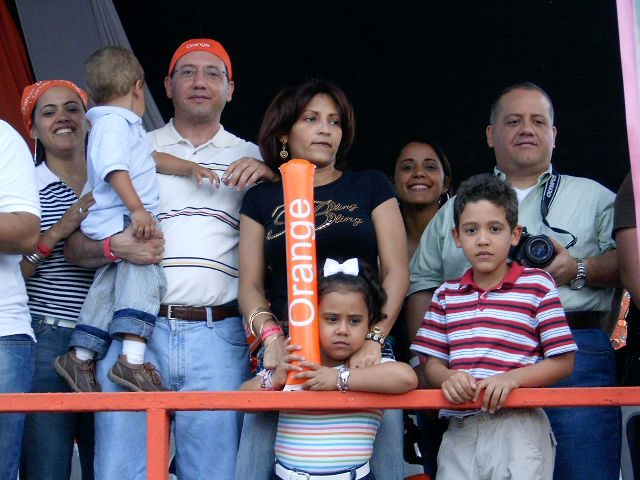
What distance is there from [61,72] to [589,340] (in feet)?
10.9

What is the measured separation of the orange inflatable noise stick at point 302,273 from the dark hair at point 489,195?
574mm

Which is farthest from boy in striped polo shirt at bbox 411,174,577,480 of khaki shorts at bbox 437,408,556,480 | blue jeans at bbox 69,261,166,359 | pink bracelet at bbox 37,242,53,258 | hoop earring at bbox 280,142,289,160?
pink bracelet at bbox 37,242,53,258

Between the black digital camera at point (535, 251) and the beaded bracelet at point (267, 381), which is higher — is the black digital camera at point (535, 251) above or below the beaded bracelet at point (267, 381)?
above

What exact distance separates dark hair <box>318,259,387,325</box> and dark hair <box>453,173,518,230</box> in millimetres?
343

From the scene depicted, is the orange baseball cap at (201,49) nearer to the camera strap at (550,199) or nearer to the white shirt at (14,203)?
the white shirt at (14,203)

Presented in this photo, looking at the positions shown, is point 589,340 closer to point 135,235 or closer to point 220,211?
point 220,211

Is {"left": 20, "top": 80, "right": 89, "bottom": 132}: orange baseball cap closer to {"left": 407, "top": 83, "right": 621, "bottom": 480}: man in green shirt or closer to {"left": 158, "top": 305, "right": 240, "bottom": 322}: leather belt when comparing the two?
{"left": 158, "top": 305, "right": 240, "bottom": 322}: leather belt

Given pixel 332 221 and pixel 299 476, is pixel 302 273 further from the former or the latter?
pixel 299 476

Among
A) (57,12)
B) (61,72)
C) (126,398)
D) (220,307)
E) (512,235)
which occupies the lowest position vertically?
(126,398)

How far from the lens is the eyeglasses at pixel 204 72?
3.59 m

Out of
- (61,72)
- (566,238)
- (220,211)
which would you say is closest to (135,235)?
(220,211)

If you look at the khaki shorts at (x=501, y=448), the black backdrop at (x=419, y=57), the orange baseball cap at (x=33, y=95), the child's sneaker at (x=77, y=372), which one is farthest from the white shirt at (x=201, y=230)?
the black backdrop at (x=419, y=57)

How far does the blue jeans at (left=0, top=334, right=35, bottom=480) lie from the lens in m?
2.76

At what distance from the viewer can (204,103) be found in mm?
3545
